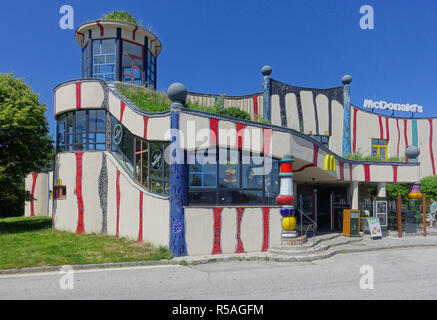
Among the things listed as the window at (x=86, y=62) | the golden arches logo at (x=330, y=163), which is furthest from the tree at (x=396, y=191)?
the window at (x=86, y=62)

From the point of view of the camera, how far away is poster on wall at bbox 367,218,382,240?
1501cm

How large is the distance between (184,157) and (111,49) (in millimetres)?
10052

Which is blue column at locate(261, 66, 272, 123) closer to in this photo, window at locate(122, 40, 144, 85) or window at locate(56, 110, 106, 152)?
window at locate(122, 40, 144, 85)

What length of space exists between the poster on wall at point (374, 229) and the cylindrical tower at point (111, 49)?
13.5 meters

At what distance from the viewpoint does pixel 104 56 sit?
1784 cm

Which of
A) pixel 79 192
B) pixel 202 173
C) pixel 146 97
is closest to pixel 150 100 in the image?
pixel 146 97

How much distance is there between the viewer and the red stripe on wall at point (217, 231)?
11023 mm

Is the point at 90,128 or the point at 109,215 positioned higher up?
the point at 90,128

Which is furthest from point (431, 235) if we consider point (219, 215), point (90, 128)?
point (90, 128)

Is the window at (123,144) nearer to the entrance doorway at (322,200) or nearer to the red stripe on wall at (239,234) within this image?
the red stripe on wall at (239,234)

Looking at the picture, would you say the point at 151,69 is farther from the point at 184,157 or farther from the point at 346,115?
the point at 346,115

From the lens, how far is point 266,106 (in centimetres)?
2152
